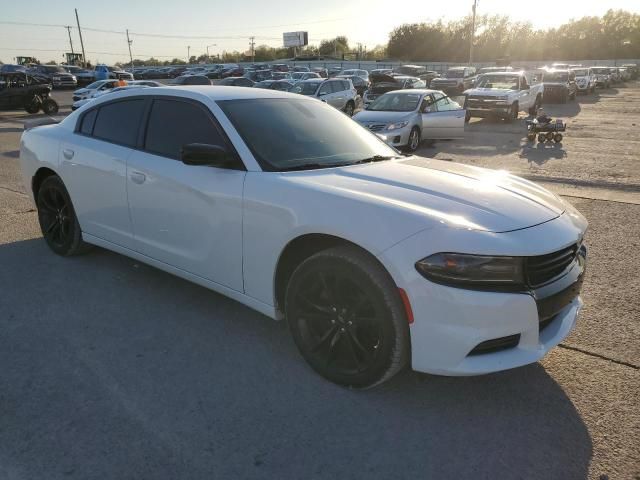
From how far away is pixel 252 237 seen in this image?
310 cm

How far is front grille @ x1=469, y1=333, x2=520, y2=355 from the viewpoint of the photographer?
2.45 metres

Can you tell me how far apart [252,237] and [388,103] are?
1065 centimetres

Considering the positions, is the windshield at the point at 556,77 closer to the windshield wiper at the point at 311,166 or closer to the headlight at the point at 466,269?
the windshield wiper at the point at 311,166

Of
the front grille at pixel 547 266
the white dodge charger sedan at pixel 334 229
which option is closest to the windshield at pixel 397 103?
the white dodge charger sedan at pixel 334 229

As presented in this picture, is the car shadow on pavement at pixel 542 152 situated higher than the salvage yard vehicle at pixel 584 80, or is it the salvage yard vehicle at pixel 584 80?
the salvage yard vehicle at pixel 584 80

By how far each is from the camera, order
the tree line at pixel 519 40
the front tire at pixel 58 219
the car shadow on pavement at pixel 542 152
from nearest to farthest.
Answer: the front tire at pixel 58 219, the car shadow on pavement at pixel 542 152, the tree line at pixel 519 40

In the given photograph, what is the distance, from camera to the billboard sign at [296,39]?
98.5 meters

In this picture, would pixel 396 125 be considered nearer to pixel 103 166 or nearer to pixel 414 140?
pixel 414 140

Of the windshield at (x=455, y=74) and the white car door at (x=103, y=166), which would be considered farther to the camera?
the windshield at (x=455, y=74)

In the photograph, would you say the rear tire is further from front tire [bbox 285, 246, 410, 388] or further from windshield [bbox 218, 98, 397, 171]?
front tire [bbox 285, 246, 410, 388]

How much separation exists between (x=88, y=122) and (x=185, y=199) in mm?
1734

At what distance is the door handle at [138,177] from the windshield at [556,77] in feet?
99.0

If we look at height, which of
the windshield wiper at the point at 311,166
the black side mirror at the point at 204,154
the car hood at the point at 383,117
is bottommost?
the car hood at the point at 383,117

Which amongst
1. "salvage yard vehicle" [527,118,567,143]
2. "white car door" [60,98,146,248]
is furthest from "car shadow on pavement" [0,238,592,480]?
"salvage yard vehicle" [527,118,567,143]
